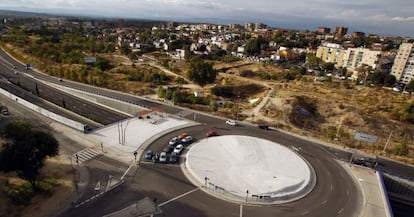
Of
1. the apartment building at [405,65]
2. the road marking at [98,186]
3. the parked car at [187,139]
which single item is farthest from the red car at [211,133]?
the apartment building at [405,65]

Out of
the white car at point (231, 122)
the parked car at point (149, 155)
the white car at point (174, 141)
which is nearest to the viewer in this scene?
the parked car at point (149, 155)

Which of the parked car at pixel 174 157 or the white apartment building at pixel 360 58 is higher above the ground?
the white apartment building at pixel 360 58

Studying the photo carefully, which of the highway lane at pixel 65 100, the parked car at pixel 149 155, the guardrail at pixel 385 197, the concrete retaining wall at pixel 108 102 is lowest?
the highway lane at pixel 65 100

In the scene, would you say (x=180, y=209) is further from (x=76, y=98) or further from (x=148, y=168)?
(x=76, y=98)

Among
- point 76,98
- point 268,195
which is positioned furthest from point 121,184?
point 76,98

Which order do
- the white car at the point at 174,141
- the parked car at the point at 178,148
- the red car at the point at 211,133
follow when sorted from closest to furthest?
the parked car at the point at 178,148, the white car at the point at 174,141, the red car at the point at 211,133

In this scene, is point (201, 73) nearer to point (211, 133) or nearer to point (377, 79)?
point (211, 133)

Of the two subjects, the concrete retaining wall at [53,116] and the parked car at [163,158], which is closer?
the parked car at [163,158]

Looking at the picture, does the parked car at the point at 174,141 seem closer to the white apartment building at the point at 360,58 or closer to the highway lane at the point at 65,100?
the highway lane at the point at 65,100
